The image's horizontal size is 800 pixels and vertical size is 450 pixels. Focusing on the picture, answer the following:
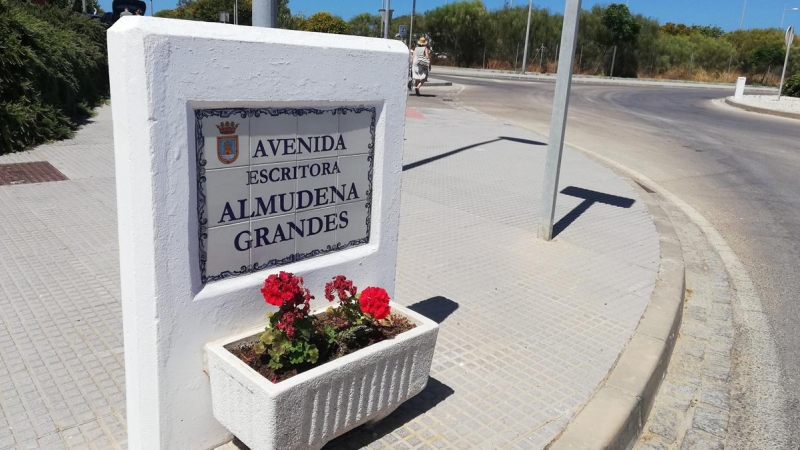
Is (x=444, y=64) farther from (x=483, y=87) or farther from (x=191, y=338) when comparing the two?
(x=191, y=338)

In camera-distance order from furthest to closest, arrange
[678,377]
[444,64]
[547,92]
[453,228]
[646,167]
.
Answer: [444,64]
[547,92]
[646,167]
[453,228]
[678,377]

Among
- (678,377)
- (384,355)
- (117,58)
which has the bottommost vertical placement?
(678,377)

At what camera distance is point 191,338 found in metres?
2.93

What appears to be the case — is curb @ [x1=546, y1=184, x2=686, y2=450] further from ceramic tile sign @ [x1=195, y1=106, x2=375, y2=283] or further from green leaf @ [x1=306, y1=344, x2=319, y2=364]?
ceramic tile sign @ [x1=195, y1=106, x2=375, y2=283]

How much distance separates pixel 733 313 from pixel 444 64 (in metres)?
54.3

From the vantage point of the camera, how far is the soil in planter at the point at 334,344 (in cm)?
293

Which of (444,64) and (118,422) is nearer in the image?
(118,422)

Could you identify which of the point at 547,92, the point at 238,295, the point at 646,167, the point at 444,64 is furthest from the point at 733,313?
the point at 444,64

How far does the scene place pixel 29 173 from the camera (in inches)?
326

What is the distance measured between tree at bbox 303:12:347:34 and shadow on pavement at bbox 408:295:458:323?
5197 cm

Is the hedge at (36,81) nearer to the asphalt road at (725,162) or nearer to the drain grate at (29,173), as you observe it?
the drain grate at (29,173)

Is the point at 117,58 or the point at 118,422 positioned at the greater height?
the point at 117,58

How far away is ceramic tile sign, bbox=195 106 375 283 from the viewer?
291cm

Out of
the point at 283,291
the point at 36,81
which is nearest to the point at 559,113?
the point at 283,291
